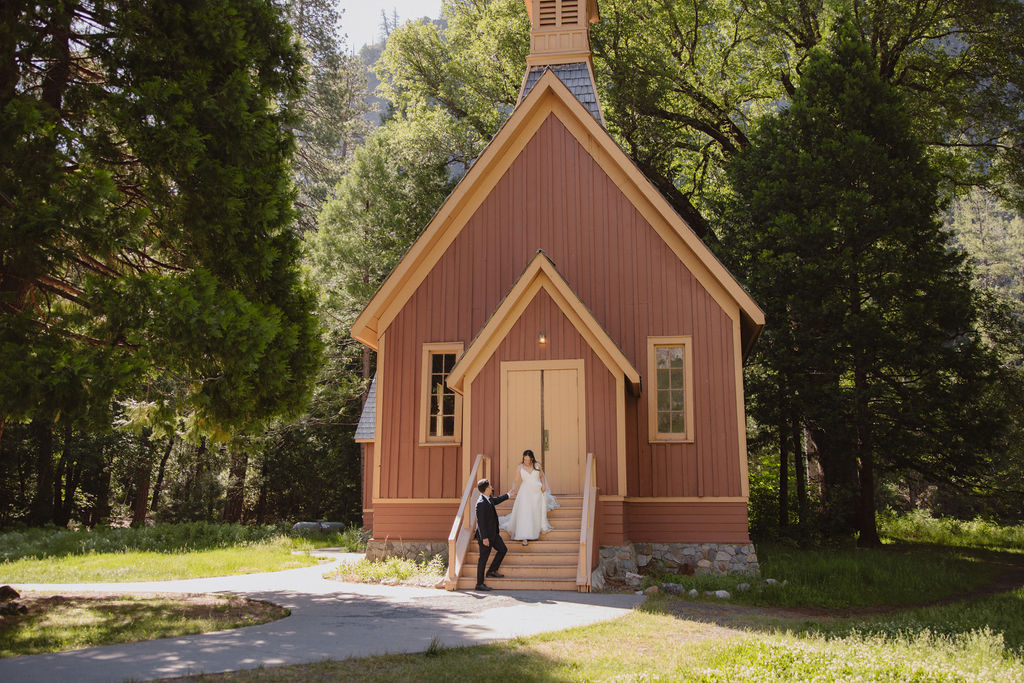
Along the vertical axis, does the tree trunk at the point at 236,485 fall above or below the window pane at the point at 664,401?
below

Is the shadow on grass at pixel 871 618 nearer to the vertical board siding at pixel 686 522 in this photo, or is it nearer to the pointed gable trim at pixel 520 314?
the vertical board siding at pixel 686 522

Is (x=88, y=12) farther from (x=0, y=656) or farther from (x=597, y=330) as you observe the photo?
(x=597, y=330)

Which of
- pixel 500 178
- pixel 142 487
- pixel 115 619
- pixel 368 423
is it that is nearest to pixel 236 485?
pixel 142 487

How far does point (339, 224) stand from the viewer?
26.1 metres

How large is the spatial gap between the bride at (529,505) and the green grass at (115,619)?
3.86 meters

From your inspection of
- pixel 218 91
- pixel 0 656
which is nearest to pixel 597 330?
pixel 218 91

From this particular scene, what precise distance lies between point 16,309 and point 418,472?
23.2 ft

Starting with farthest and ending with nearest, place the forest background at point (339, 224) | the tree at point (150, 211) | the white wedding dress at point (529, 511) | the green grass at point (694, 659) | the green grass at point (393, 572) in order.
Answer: the green grass at point (393, 572), the white wedding dress at point (529, 511), the forest background at point (339, 224), the tree at point (150, 211), the green grass at point (694, 659)

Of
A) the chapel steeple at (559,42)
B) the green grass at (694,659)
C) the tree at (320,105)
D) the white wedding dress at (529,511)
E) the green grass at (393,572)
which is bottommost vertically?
the green grass at (393,572)

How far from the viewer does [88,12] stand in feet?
29.1

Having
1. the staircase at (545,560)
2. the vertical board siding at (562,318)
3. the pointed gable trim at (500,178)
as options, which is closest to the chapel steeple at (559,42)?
the pointed gable trim at (500,178)

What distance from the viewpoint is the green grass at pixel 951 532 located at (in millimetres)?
20594

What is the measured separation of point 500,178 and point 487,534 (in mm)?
7053

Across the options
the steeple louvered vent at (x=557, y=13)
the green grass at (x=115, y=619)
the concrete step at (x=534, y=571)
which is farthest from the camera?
the steeple louvered vent at (x=557, y=13)
